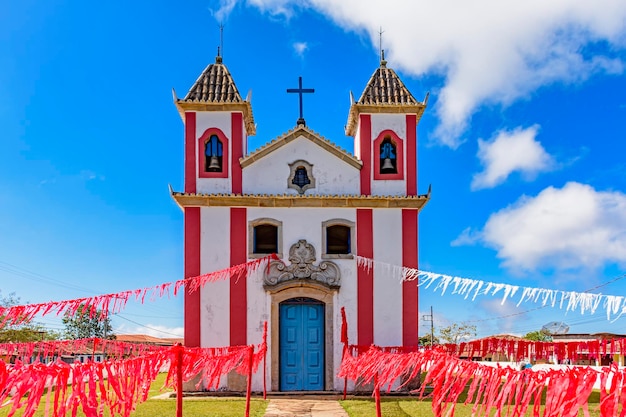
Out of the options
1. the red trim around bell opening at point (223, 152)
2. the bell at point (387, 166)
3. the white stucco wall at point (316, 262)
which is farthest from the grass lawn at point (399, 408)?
the red trim around bell opening at point (223, 152)

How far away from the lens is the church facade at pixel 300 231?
14500 millimetres

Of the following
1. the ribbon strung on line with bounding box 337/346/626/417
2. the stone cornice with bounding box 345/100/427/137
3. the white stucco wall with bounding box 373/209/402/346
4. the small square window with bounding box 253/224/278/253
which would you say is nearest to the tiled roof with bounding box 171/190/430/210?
the white stucco wall with bounding box 373/209/402/346

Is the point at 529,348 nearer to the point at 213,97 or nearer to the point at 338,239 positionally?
the point at 338,239

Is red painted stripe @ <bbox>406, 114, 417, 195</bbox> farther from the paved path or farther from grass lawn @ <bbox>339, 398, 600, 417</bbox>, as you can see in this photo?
the paved path

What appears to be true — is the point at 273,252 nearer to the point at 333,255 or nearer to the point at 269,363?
the point at 333,255

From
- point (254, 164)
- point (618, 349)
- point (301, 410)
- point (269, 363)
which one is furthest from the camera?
point (254, 164)

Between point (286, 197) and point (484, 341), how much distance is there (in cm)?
718

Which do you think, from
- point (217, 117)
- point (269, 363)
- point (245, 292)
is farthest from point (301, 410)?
point (217, 117)

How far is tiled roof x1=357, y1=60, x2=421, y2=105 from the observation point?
618 inches

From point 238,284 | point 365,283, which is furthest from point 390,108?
point 238,284

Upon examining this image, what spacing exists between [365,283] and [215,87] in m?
6.69

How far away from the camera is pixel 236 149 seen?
50.4 ft

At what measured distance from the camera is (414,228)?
15008 mm

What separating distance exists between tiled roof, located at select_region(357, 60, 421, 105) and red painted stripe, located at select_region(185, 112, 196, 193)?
14.8ft
